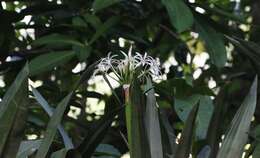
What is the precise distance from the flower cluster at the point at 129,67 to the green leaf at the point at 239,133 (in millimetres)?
127

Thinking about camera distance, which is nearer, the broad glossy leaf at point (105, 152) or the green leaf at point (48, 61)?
the broad glossy leaf at point (105, 152)

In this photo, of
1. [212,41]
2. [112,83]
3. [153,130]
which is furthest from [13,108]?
[212,41]

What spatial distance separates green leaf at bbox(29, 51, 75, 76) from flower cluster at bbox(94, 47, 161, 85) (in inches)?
13.1

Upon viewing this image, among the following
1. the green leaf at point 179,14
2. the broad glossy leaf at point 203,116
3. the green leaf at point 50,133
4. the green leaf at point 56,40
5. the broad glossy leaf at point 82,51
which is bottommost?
the broad glossy leaf at point 203,116

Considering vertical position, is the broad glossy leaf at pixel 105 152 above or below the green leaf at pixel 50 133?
below

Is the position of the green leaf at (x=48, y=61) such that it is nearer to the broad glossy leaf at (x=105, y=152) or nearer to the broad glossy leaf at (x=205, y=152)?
the broad glossy leaf at (x=105, y=152)

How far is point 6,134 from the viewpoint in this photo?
0.59 meters

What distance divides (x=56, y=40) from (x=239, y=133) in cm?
52

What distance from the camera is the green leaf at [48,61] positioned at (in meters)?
1.03

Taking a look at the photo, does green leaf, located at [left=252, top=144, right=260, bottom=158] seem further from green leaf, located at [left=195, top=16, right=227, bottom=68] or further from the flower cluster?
green leaf, located at [left=195, top=16, right=227, bottom=68]

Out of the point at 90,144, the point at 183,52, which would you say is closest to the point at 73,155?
the point at 90,144

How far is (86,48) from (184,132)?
48 cm

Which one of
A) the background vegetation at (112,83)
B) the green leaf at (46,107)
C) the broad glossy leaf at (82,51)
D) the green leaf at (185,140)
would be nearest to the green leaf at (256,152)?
the background vegetation at (112,83)

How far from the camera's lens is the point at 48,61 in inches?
41.0
